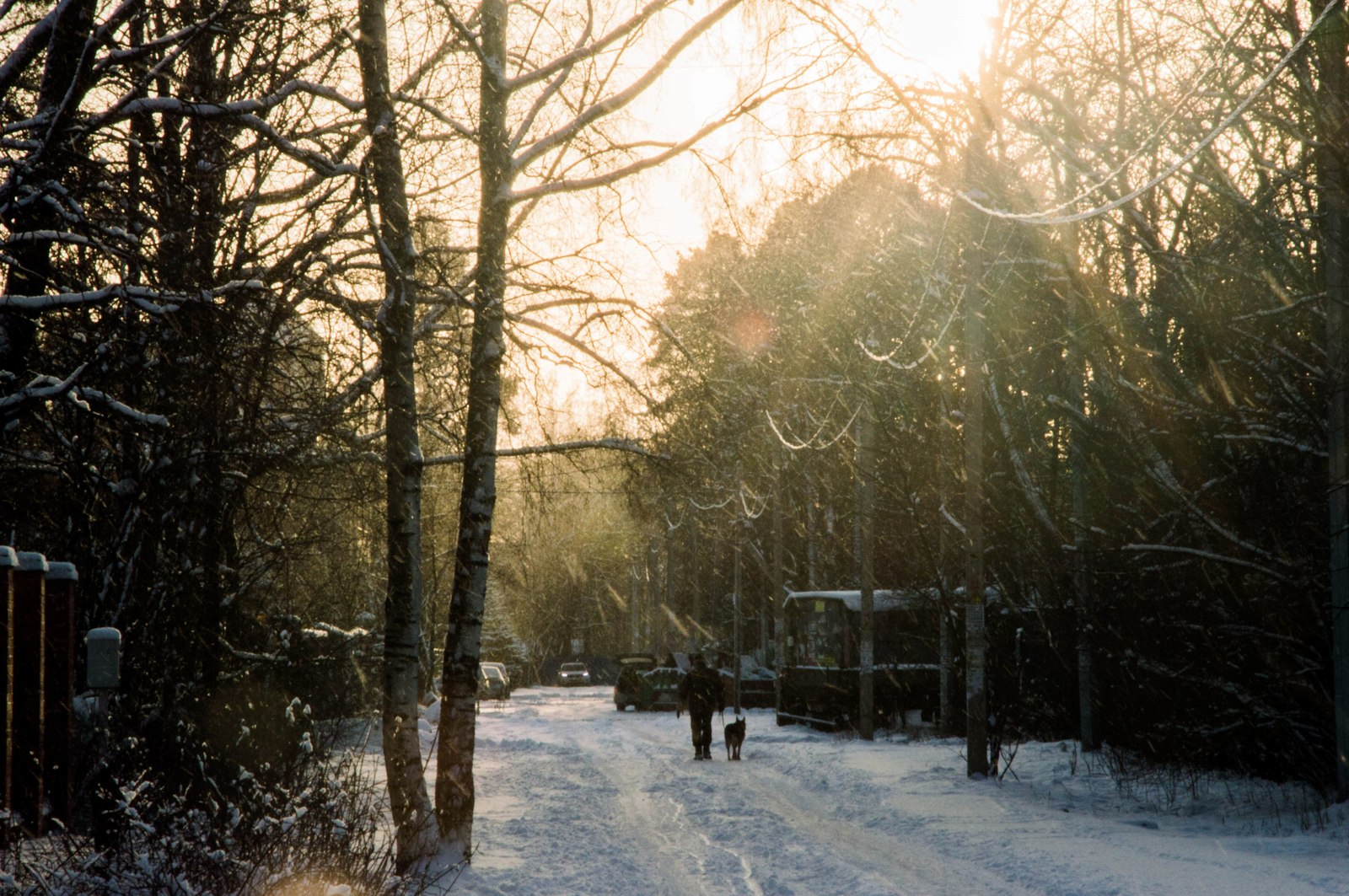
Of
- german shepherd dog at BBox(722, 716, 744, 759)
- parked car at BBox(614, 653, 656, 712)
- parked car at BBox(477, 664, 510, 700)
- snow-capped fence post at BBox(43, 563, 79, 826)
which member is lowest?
parked car at BBox(477, 664, 510, 700)

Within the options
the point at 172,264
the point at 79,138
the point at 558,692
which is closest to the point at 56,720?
the point at 172,264

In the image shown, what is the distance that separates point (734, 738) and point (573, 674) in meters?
54.7

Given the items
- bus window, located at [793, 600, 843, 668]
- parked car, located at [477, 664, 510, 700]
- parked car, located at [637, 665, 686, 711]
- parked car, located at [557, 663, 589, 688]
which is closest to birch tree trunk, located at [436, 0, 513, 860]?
bus window, located at [793, 600, 843, 668]

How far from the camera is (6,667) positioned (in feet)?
24.2

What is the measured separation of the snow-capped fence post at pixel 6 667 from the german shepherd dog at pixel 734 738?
577 inches

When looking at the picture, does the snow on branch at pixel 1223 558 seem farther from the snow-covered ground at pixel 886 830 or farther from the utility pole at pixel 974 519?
the utility pole at pixel 974 519

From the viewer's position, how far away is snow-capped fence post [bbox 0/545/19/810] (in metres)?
7.37

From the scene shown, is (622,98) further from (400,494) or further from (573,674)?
(573,674)

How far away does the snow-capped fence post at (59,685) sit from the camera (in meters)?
8.66

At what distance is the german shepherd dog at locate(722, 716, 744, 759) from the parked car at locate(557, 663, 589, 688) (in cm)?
5417

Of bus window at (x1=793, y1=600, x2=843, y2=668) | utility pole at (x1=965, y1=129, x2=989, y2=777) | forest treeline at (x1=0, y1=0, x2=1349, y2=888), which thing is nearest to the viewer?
forest treeline at (x1=0, y1=0, x2=1349, y2=888)

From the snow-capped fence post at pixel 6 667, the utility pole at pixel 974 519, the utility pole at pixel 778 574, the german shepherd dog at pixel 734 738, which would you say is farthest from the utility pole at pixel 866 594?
the snow-capped fence post at pixel 6 667

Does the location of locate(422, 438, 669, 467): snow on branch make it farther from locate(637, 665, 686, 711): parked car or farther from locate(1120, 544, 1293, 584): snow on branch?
locate(637, 665, 686, 711): parked car

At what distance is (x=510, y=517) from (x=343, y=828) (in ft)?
21.6
